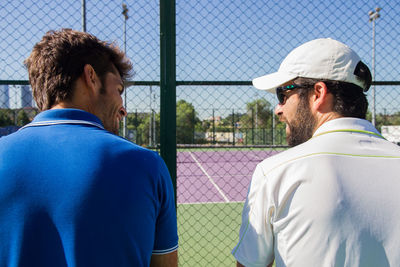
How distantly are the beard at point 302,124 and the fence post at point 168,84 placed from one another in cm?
124

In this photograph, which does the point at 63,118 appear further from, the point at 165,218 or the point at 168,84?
the point at 168,84

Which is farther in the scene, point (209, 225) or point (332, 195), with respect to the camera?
point (209, 225)

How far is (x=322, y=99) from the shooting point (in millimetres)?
1227

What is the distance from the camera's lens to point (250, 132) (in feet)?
77.3

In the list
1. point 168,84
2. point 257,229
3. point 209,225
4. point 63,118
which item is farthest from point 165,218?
point 209,225

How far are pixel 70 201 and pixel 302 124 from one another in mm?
952

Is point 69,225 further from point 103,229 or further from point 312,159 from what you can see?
point 312,159

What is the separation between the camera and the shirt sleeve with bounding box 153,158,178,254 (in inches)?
40.3

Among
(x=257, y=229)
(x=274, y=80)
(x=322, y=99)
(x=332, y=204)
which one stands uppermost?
(x=274, y=80)

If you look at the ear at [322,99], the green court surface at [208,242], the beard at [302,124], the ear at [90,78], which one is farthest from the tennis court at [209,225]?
the ear at [90,78]

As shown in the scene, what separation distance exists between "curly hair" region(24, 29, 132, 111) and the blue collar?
75mm

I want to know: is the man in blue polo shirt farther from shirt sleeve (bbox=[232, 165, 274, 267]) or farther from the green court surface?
the green court surface

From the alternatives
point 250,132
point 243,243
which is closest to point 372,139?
point 243,243

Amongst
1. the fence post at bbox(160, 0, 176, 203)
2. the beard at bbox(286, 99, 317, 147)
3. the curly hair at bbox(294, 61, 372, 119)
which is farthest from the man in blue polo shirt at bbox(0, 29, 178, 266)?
the fence post at bbox(160, 0, 176, 203)
